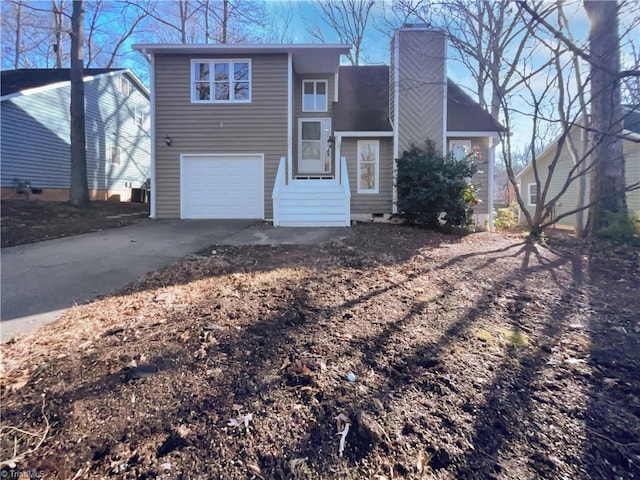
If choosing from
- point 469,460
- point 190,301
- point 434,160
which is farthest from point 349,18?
point 469,460

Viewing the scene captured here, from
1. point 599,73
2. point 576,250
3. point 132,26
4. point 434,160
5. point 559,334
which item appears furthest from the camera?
point 132,26

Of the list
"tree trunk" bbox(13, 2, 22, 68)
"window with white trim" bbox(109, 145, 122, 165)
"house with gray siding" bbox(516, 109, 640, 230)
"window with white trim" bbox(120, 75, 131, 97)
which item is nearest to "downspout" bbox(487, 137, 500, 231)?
"house with gray siding" bbox(516, 109, 640, 230)

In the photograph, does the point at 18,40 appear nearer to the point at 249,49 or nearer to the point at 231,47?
the point at 231,47

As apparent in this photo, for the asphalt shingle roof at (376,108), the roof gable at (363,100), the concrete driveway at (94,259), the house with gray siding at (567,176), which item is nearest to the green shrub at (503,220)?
the house with gray siding at (567,176)

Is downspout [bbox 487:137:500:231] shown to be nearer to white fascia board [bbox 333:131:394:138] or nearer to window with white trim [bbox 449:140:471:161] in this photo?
window with white trim [bbox 449:140:471:161]

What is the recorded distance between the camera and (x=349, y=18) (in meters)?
19.9

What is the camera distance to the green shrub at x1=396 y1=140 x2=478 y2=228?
367 inches

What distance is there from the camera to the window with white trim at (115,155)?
57.8ft

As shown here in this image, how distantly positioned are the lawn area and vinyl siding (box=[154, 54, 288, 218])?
297 inches

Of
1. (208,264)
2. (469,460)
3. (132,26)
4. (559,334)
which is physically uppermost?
(132,26)

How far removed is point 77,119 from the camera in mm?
12016

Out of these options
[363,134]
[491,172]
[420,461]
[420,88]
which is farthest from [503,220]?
[420,461]

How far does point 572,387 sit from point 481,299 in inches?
63.8

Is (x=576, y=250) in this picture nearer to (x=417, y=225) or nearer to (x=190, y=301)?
(x=417, y=225)
